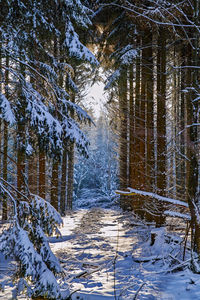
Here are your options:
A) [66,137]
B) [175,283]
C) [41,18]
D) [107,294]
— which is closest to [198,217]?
[175,283]

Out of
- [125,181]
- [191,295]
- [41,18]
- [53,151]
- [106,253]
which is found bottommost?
[106,253]

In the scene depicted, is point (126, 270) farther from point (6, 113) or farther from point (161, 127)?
point (6, 113)

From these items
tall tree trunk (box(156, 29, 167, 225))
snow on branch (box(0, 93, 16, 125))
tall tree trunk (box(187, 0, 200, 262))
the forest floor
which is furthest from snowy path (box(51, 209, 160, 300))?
snow on branch (box(0, 93, 16, 125))

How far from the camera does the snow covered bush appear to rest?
350cm

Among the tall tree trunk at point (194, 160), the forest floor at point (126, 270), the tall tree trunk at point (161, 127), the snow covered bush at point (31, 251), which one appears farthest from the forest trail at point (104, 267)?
the tall tree trunk at point (161, 127)

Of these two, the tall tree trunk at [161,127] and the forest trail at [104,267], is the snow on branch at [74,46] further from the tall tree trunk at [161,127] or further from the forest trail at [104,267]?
the forest trail at [104,267]

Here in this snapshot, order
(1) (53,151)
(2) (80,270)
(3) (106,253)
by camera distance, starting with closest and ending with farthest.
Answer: (1) (53,151)
(2) (80,270)
(3) (106,253)

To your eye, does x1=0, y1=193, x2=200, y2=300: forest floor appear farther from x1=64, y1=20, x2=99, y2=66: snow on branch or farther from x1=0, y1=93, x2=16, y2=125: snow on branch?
x1=64, y1=20, x2=99, y2=66: snow on branch

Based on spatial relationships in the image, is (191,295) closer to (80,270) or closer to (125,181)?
(80,270)

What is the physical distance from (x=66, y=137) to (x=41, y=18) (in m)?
2.84

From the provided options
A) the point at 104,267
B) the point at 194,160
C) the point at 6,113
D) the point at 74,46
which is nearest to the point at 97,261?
the point at 104,267

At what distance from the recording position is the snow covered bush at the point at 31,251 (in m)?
3.50

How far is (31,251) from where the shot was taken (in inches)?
139

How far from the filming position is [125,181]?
15.3 meters
